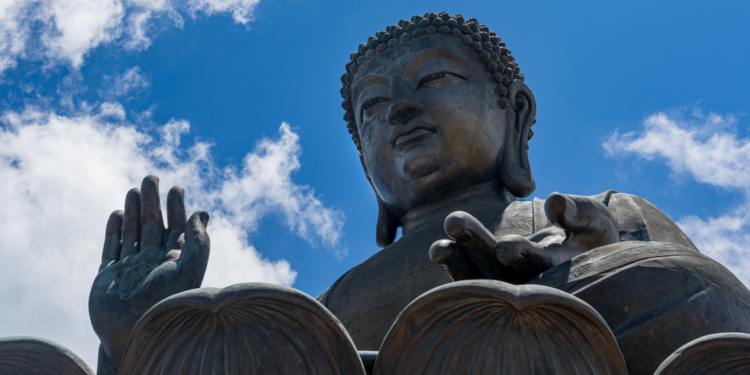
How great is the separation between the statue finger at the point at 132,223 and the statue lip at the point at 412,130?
2361mm

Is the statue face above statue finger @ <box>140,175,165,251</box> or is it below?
above

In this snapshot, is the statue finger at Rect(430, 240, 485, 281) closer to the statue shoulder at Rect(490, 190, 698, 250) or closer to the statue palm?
the statue shoulder at Rect(490, 190, 698, 250)

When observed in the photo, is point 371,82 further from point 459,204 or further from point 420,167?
point 459,204

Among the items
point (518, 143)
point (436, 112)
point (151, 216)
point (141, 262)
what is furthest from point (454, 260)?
A: point (518, 143)

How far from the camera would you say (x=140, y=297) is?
557cm

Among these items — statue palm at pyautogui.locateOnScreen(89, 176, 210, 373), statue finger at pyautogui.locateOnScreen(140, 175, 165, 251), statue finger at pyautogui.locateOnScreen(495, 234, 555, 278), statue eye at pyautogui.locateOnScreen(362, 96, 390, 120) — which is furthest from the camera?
statue eye at pyautogui.locateOnScreen(362, 96, 390, 120)

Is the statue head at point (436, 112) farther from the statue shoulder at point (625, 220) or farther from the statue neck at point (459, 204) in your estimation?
the statue shoulder at point (625, 220)

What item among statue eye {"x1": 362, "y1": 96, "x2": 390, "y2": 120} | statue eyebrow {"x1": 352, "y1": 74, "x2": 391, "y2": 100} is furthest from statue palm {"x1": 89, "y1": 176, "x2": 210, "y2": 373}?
statue eyebrow {"x1": 352, "y1": 74, "x2": 391, "y2": 100}

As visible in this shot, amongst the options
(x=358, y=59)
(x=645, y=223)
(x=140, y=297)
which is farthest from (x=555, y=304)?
(x=358, y=59)

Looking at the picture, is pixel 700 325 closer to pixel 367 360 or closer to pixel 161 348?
pixel 367 360

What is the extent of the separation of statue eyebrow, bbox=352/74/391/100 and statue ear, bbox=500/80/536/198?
1326 mm

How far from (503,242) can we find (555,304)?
3.28ft

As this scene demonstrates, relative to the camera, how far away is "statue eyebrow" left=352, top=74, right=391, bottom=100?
7.78 metres

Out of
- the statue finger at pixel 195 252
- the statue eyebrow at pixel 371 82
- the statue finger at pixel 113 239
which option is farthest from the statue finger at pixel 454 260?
the statue eyebrow at pixel 371 82
